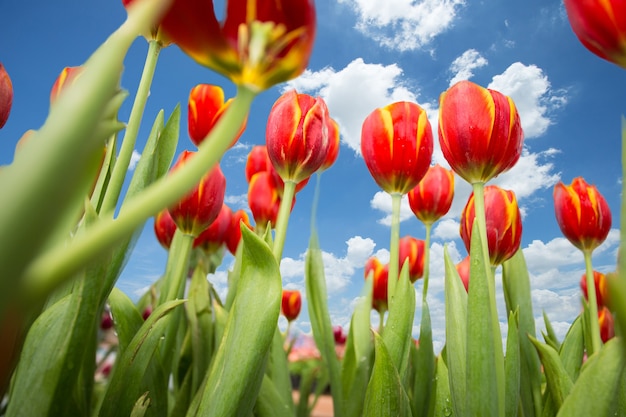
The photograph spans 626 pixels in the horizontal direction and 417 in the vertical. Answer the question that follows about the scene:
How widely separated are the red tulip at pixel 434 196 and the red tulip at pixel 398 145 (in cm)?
27

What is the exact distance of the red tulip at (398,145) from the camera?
2.16ft

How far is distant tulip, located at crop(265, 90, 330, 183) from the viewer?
59 cm

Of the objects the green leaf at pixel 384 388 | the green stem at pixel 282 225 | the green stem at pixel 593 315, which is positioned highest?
the green stem at pixel 282 225

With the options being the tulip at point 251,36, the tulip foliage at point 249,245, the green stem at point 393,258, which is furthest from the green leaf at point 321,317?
the tulip at point 251,36

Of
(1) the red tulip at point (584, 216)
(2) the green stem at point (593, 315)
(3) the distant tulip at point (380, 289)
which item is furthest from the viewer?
(3) the distant tulip at point (380, 289)

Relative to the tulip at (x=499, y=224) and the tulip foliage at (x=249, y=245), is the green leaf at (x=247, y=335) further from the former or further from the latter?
the tulip at (x=499, y=224)

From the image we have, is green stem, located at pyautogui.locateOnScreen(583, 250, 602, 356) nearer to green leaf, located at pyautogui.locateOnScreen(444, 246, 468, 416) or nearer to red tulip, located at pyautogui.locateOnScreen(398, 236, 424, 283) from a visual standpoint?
green leaf, located at pyautogui.locateOnScreen(444, 246, 468, 416)

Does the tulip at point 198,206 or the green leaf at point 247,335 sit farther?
the tulip at point 198,206

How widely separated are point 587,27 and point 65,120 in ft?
1.12

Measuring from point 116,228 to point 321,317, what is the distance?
621 millimetres

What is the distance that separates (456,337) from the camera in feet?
1.80

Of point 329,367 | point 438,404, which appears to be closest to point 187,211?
point 329,367

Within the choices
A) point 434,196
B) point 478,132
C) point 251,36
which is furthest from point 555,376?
point 251,36

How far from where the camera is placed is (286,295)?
149 centimetres
